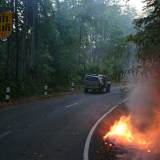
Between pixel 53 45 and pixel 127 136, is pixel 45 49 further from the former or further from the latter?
pixel 127 136

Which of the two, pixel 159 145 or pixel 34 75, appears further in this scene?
pixel 34 75

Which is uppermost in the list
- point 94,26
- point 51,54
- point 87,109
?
point 94,26

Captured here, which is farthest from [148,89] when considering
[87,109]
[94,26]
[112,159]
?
[94,26]

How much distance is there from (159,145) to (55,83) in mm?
34086

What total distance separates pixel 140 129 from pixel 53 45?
30.6 meters

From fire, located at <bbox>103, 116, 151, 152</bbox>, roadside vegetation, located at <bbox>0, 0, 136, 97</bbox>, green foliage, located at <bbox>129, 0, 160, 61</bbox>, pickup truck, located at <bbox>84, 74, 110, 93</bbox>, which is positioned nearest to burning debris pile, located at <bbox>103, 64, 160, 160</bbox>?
fire, located at <bbox>103, 116, 151, 152</bbox>

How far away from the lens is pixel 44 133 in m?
16.1

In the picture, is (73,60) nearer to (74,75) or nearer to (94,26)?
(74,75)

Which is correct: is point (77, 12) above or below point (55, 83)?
above

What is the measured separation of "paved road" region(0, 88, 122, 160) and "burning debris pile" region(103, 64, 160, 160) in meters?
1.08

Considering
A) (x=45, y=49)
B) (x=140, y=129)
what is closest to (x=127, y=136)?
(x=140, y=129)

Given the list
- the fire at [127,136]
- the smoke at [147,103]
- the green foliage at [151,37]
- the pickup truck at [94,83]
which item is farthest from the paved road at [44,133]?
the pickup truck at [94,83]

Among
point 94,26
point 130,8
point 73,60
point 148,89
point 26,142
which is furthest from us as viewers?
point 130,8

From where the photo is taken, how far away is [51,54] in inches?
1891
